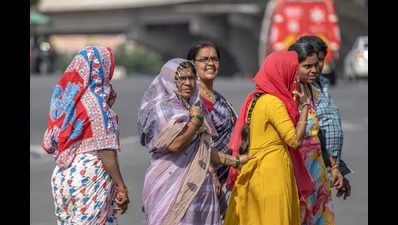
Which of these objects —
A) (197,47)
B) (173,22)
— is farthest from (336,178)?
(173,22)

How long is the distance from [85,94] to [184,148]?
663 mm

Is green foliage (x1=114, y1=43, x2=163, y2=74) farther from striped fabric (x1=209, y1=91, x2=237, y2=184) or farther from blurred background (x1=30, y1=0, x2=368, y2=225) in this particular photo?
striped fabric (x1=209, y1=91, x2=237, y2=184)

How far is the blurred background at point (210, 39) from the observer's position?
Answer: 38.8 feet

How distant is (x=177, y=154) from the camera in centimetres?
551

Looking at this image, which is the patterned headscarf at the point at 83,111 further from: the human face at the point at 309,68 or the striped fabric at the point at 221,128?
the human face at the point at 309,68

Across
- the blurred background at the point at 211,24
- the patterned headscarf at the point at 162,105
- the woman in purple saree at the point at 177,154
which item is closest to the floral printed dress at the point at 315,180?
the woman in purple saree at the point at 177,154

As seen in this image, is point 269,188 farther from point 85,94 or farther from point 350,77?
point 350,77

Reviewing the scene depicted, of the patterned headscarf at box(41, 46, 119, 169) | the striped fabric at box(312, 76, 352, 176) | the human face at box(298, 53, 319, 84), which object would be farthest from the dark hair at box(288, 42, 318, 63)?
the patterned headscarf at box(41, 46, 119, 169)

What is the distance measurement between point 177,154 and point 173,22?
201 ft

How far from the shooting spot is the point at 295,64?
565 cm

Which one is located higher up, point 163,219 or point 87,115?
point 87,115

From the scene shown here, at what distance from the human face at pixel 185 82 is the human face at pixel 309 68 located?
→ 38.4 inches

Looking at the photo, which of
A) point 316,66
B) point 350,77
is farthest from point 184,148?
point 350,77
